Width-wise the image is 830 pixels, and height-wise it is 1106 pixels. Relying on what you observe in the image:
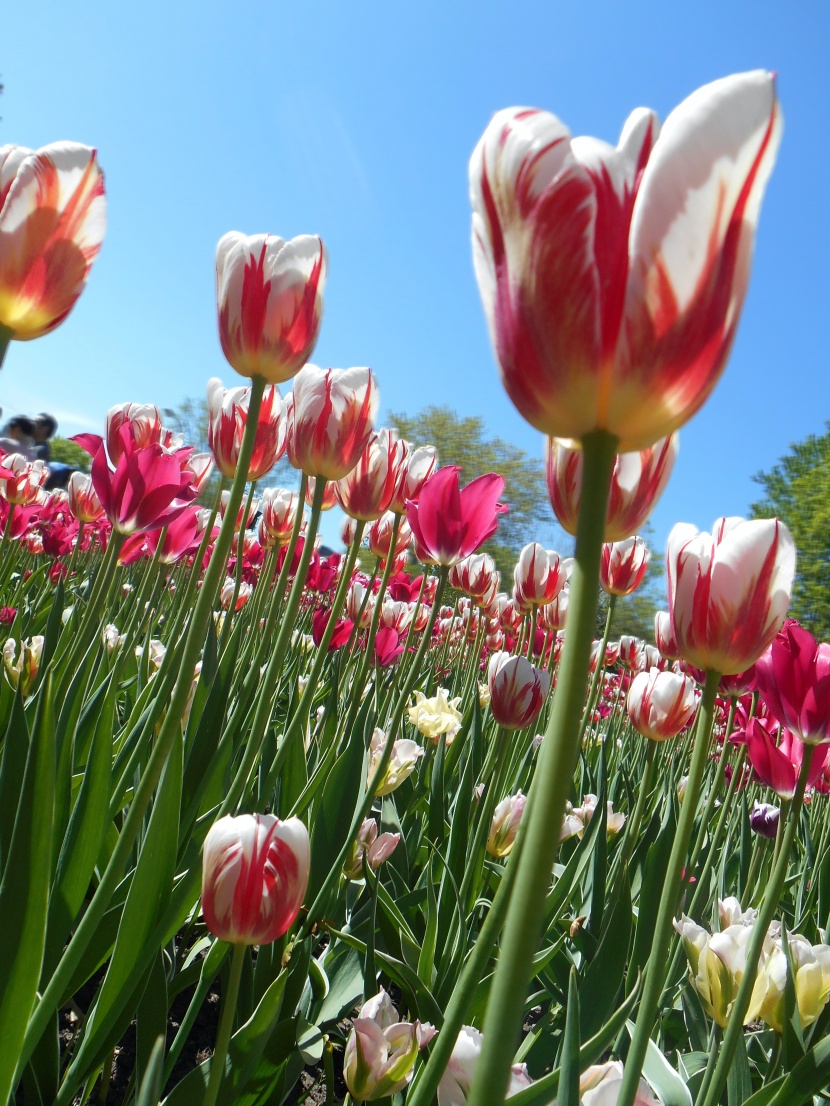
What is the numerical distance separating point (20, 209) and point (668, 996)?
181 centimetres

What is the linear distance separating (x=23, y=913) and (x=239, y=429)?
3.04ft

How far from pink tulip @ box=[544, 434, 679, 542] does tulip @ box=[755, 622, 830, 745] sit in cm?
49

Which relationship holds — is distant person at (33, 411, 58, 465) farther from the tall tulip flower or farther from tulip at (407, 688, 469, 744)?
the tall tulip flower

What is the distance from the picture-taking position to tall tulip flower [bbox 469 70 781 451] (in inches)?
16.8

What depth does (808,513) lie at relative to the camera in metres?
26.6

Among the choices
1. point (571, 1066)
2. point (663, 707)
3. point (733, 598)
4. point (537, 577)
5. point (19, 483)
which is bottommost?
point (571, 1066)

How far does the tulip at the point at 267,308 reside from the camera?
3.18ft

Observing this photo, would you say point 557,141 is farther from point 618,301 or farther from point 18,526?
point 18,526

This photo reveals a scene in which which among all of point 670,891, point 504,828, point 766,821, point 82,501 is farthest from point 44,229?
point 82,501

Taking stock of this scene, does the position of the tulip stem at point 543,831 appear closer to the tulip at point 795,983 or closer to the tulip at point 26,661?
the tulip at point 795,983

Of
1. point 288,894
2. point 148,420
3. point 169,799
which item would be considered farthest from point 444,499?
point 288,894

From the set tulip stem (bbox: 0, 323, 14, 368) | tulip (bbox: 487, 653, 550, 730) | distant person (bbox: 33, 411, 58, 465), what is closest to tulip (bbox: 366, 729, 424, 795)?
tulip (bbox: 487, 653, 550, 730)

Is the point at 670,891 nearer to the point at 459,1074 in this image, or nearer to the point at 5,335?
the point at 459,1074

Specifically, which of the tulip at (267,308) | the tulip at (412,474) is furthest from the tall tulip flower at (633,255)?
the tulip at (412,474)
